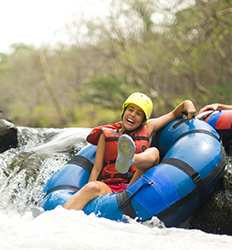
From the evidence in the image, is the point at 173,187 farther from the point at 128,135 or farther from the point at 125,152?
the point at 128,135

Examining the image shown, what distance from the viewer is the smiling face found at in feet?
13.0

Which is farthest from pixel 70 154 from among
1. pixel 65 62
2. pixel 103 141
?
pixel 65 62

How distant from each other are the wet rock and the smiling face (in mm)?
2031

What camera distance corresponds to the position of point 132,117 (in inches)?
156

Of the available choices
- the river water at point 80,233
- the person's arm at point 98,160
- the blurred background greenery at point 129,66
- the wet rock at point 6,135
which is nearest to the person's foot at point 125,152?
the river water at point 80,233

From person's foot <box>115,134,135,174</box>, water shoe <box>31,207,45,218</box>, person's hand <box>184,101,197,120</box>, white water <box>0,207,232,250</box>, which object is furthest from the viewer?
person's hand <box>184,101,197,120</box>

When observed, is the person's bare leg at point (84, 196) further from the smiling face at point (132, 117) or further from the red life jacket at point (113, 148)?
the smiling face at point (132, 117)

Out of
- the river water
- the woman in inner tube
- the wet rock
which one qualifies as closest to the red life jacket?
the woman in inner tube

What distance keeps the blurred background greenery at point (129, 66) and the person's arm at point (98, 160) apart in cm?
343

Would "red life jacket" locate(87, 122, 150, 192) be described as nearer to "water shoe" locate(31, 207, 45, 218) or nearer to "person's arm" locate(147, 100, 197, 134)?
"person's arm" locate(147, 100, 197, 134)

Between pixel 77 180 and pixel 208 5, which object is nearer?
pixel 77 180

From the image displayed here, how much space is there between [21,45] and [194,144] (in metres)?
30.8

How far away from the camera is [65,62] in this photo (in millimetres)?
26156

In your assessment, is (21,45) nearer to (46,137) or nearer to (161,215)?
(46,137)
